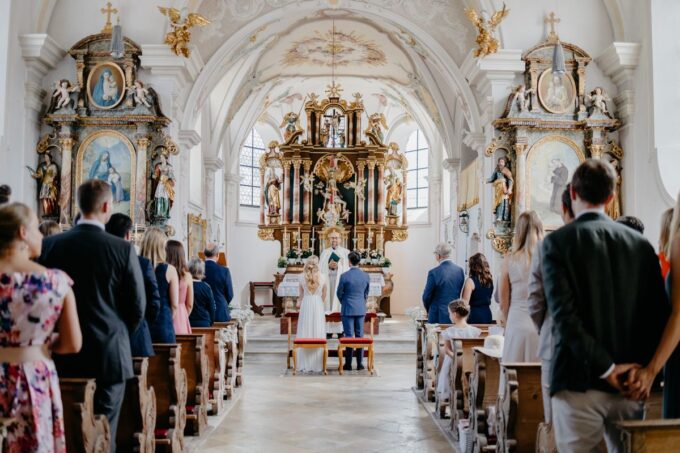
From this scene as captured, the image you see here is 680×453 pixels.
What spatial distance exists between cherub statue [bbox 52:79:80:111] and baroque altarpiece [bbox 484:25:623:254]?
21.8 feet

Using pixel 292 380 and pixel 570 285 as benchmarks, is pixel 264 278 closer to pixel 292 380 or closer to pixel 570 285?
pixel 292 380

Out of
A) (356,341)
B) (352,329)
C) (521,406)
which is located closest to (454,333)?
(521,406)

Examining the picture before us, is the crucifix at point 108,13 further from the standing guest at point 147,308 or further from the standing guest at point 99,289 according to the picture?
the standing guest at point 99,289

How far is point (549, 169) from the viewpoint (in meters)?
12.1

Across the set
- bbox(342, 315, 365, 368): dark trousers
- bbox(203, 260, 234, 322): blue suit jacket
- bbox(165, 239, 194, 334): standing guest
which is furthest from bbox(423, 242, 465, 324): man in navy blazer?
bbox(165, 239, 194, 334): standing guest

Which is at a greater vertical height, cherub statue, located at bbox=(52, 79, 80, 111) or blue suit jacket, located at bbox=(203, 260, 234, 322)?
cherub statue, located at bbox=(52, 79, 80, 111)

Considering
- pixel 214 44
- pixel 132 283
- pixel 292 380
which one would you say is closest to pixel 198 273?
pixel 292 380

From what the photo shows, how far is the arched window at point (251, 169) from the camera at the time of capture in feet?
79.6

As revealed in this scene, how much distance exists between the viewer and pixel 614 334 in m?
2.95

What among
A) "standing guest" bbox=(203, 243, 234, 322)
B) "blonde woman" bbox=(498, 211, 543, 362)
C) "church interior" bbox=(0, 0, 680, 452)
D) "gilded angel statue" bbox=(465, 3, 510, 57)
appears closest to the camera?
"blonde woman" bbox=(498, 211, 543, 362)

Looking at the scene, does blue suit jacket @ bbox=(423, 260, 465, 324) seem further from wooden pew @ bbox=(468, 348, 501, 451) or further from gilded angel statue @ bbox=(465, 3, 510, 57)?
gilded angel statue @ bbox=(465, 3, 510, 57)

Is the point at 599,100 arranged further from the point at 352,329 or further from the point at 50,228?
the point at 50,228

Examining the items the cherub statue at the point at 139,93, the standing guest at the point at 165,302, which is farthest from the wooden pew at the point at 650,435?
the cherub statue at the point at 139,93

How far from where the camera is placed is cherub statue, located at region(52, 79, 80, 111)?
12.0 metres
